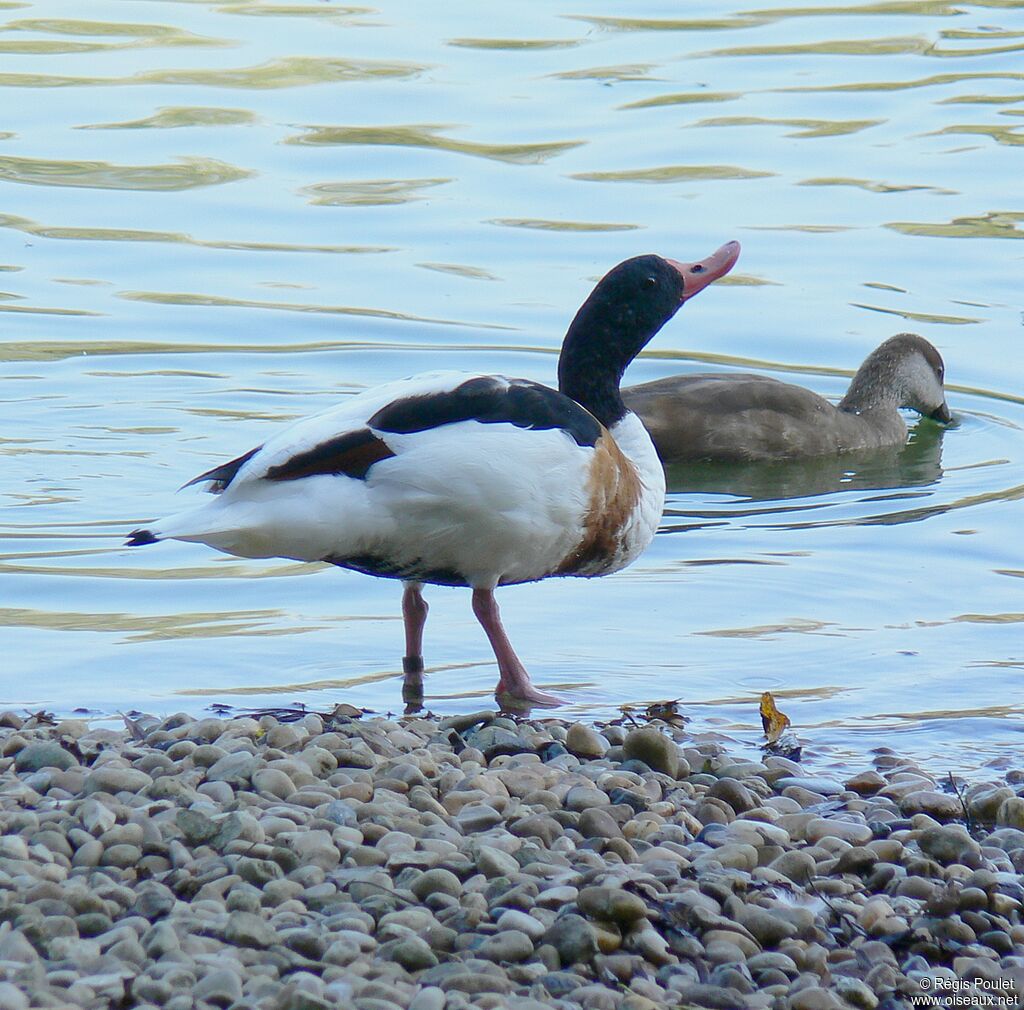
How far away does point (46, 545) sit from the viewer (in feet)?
26.7

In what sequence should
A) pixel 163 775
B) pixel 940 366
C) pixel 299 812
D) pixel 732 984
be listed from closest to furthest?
pixel 732 984 < pixel 299 812 < pixel 163 775 < pixel 940 366

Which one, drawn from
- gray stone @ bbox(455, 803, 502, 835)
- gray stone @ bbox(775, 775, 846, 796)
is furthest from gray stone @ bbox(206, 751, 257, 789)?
gray stone @ bbox(775, 775, 846, 796)

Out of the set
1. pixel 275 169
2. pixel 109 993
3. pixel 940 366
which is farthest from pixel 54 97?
pixel 109 993

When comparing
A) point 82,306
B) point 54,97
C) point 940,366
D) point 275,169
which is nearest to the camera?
point 940,366

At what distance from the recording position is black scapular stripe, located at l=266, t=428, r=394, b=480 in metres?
5.78

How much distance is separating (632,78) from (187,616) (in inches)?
450

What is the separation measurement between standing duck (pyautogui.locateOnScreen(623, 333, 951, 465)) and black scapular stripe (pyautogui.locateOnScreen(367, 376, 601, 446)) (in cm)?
370

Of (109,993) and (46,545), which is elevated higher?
(109,993)

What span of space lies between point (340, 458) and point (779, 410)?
4.77 metres

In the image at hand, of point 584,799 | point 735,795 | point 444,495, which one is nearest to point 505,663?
point 444,495

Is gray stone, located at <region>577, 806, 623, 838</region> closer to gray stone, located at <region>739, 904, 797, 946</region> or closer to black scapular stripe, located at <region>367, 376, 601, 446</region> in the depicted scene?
gray stone, located at <region>739, 904, 797, 946</region>

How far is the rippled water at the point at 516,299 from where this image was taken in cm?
695

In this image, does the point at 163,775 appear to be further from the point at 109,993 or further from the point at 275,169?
the point at 275,169

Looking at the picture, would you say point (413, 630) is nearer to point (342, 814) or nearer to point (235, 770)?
point (235, 770)
